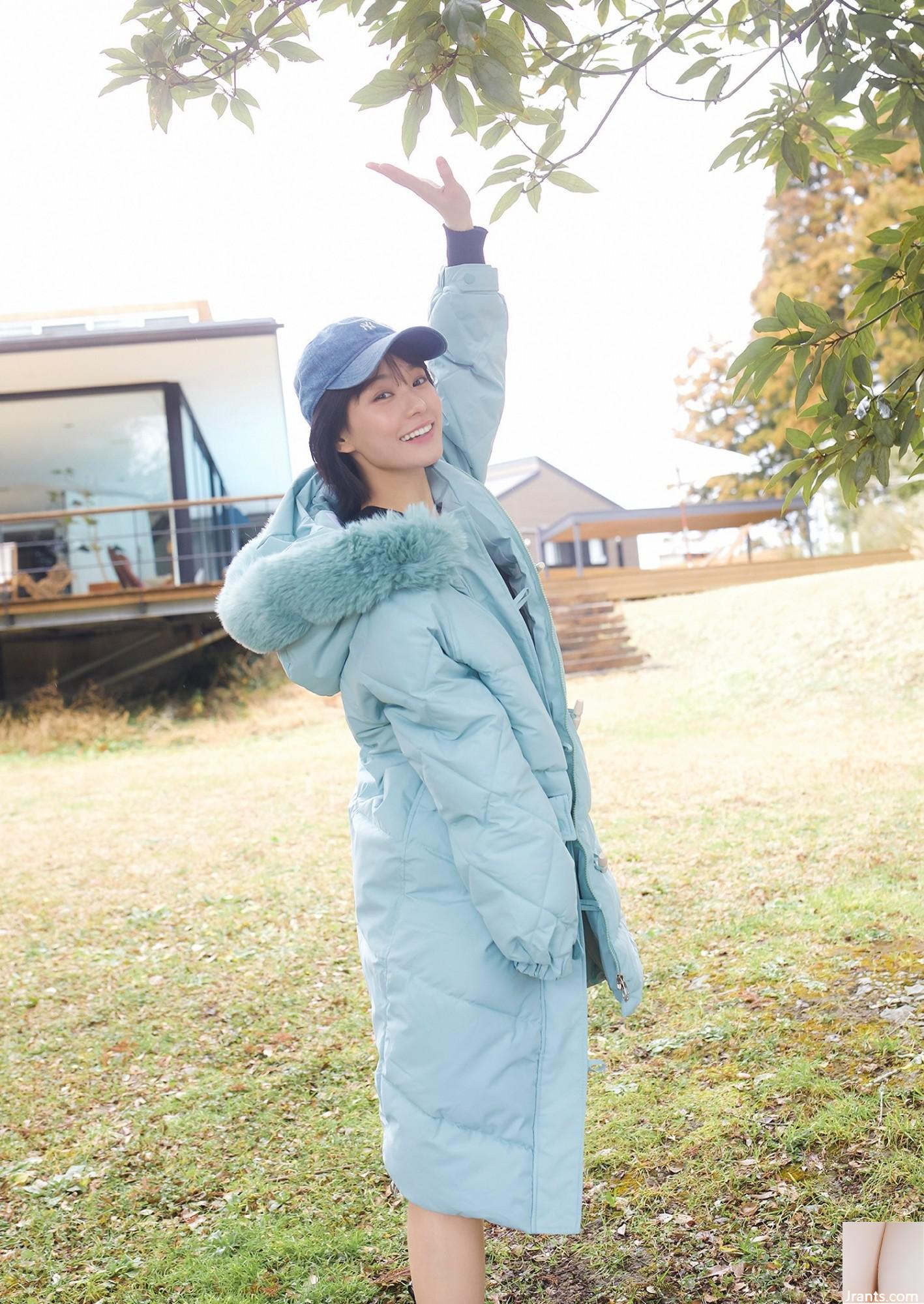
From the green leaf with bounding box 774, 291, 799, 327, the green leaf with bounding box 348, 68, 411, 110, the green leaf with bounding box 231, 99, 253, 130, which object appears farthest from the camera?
the green leaf with bounding box 231, 99, 253, 130

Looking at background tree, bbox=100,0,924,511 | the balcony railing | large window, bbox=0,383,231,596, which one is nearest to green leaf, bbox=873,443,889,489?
background tree, bbox=100,0,924,511

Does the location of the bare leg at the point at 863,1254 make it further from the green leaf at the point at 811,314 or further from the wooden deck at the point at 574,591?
the wooden deck at the point at 574,591

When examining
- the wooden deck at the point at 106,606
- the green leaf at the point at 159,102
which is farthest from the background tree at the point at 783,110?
the wooden deck at the point at 106,606

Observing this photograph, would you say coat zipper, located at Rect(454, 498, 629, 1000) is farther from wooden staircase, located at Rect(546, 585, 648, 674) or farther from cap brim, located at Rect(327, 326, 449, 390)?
wooden staircase, located at Rect(546, 585, 648, 674)

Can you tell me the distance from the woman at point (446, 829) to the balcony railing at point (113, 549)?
34.4ft

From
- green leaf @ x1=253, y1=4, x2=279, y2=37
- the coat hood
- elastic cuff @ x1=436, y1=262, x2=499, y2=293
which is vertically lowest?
the coat hood

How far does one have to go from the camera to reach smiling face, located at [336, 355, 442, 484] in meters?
1.77

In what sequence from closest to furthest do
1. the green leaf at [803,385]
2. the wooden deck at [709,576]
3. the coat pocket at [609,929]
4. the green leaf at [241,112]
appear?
the coat pocket at [609,929], the green leaf at [803,385], the green leaf at [241,112], the wooden deck at [709,576]

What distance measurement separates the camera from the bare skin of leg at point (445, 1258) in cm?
163

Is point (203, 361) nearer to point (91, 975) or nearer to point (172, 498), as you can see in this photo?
point (172, 498)

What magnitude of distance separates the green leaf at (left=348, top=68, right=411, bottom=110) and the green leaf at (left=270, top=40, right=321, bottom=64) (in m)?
0.63

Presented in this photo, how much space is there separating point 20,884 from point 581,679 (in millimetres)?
7478

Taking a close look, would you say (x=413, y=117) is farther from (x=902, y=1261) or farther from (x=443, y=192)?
(x=902, y=1261)

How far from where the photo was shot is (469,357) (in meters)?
2.01
